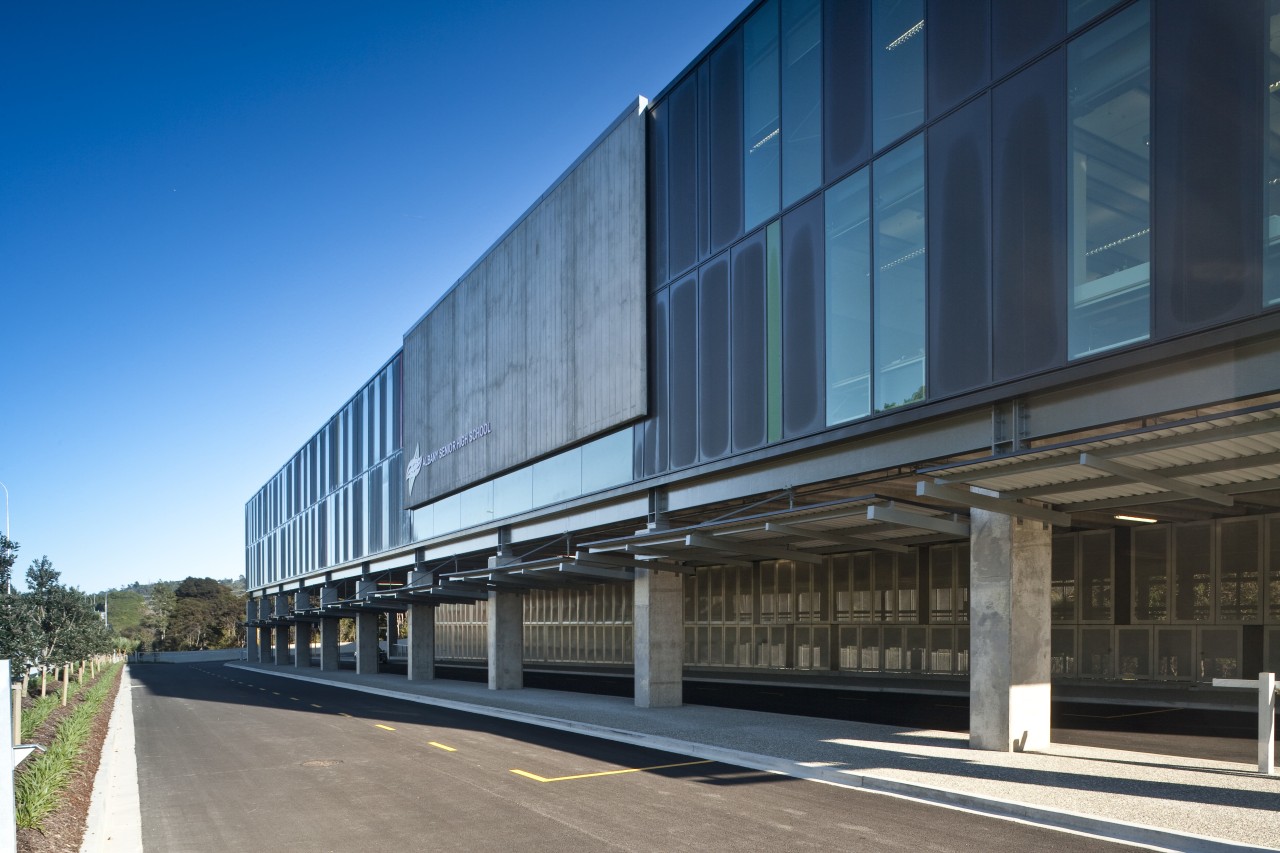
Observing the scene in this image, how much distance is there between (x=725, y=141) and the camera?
2336 cm

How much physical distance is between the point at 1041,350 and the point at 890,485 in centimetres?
757

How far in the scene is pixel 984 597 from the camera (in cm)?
1639

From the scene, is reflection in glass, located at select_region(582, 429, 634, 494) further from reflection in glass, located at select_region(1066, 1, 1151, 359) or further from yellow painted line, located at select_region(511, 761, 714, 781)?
reflection in glass, located at select_region(1066, 1, 1151, 359)

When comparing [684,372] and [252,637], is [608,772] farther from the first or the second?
[252,637]

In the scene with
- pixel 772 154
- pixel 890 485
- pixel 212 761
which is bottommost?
pixel 212 761

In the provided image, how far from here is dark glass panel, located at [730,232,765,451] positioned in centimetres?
2156

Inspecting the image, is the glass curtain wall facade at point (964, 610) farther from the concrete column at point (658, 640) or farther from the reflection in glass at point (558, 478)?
the reflection in glass at point (558, 478)

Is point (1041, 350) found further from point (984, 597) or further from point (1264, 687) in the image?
point (1264, 687)

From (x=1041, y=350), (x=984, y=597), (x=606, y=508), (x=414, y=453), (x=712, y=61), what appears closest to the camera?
(x=1041, y=350)

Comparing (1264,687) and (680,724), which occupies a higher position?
(1264,687)

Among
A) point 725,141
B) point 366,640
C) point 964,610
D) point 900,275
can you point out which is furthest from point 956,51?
point 366,640

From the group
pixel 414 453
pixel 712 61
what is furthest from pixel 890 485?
pixel 414 453

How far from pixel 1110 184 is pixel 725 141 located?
11.1m

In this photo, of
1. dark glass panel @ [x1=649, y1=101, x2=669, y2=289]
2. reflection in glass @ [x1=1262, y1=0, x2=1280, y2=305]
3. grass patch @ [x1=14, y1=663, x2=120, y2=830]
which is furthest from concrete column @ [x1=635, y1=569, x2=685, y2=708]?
reflection in glass @ [x1=1262, y1=0, x2=1280, y2=305]
